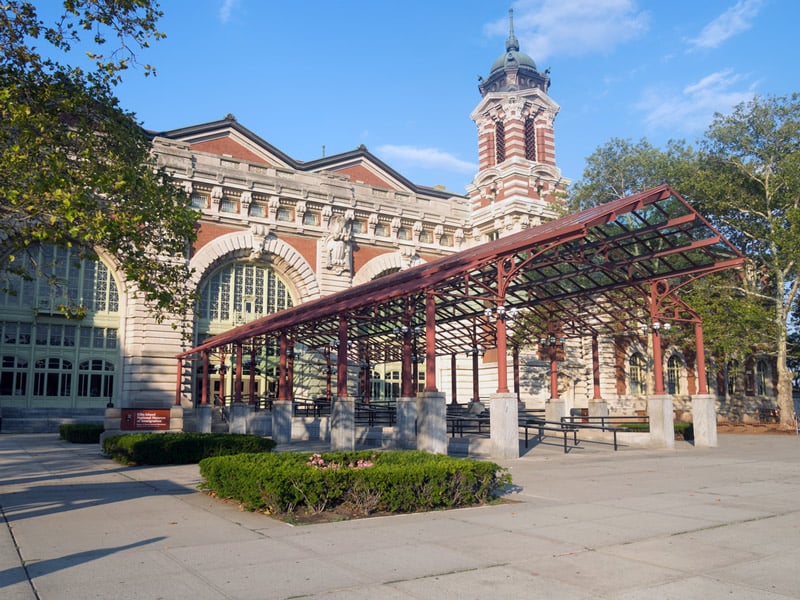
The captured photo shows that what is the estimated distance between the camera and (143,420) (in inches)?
999

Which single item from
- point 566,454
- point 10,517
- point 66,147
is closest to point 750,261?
point 566,454

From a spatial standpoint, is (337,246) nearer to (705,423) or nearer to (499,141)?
(499,141)

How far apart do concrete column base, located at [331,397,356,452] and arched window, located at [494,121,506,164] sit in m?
36.7

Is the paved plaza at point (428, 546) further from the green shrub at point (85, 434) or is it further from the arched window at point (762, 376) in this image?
the arched window at point (762, 376)

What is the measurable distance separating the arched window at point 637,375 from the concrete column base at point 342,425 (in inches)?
1285

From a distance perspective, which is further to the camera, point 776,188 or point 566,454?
point 776,188

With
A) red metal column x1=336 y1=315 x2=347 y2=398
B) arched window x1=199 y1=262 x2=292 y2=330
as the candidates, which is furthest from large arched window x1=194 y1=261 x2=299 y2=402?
red metal column x1=336 y1=315 x2=347 y2=398

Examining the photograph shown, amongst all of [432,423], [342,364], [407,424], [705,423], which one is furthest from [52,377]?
[705,423]

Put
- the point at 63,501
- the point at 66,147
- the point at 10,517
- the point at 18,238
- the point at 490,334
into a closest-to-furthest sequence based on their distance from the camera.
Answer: the point at 10,517 → the point at 63,501 → the point at 18,238 → the point at 66,147 → the point at 490,334

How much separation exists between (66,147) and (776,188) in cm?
3600

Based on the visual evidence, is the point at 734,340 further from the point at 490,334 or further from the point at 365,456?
the point at 365,456

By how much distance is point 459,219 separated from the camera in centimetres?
5338

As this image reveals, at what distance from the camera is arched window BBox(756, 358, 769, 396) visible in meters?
58.0

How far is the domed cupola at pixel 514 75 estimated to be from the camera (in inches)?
2196
